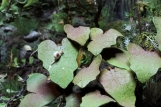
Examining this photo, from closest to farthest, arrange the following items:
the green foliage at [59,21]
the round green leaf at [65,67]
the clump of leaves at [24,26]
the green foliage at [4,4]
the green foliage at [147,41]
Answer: the round green leaf at [65,67] < the green foliage at [147,41] < the green foliage at [4,4] < the green foliage at [59,21] < the clump of leaves at [24,26]

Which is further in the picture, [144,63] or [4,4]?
[4,4]

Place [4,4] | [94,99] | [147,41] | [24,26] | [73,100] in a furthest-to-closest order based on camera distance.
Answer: [24,26] < [4,4] < [147,41] < [73,100] < [94,99]

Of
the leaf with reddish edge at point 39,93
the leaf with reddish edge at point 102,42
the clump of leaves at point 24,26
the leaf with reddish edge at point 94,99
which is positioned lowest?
the clump of leaves at point 24,26

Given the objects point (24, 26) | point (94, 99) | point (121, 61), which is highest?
point (121, 61)

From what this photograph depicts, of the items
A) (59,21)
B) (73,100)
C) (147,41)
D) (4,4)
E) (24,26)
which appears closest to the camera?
(73,100)

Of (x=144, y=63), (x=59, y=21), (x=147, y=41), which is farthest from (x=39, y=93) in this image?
(x=59, y=21)

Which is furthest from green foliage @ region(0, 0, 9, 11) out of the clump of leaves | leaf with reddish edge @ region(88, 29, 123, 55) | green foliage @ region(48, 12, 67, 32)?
leaf with reddish edge @ region(88, 29, 123, 55)

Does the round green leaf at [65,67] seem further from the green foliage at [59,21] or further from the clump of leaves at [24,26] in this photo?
the clump of leaves at [24,26]

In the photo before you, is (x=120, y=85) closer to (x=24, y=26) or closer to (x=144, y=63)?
(x=144, y=63)

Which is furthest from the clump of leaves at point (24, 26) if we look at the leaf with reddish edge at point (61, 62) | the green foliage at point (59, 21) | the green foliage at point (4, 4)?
the leaf with reddish edge at point (61, 62)
